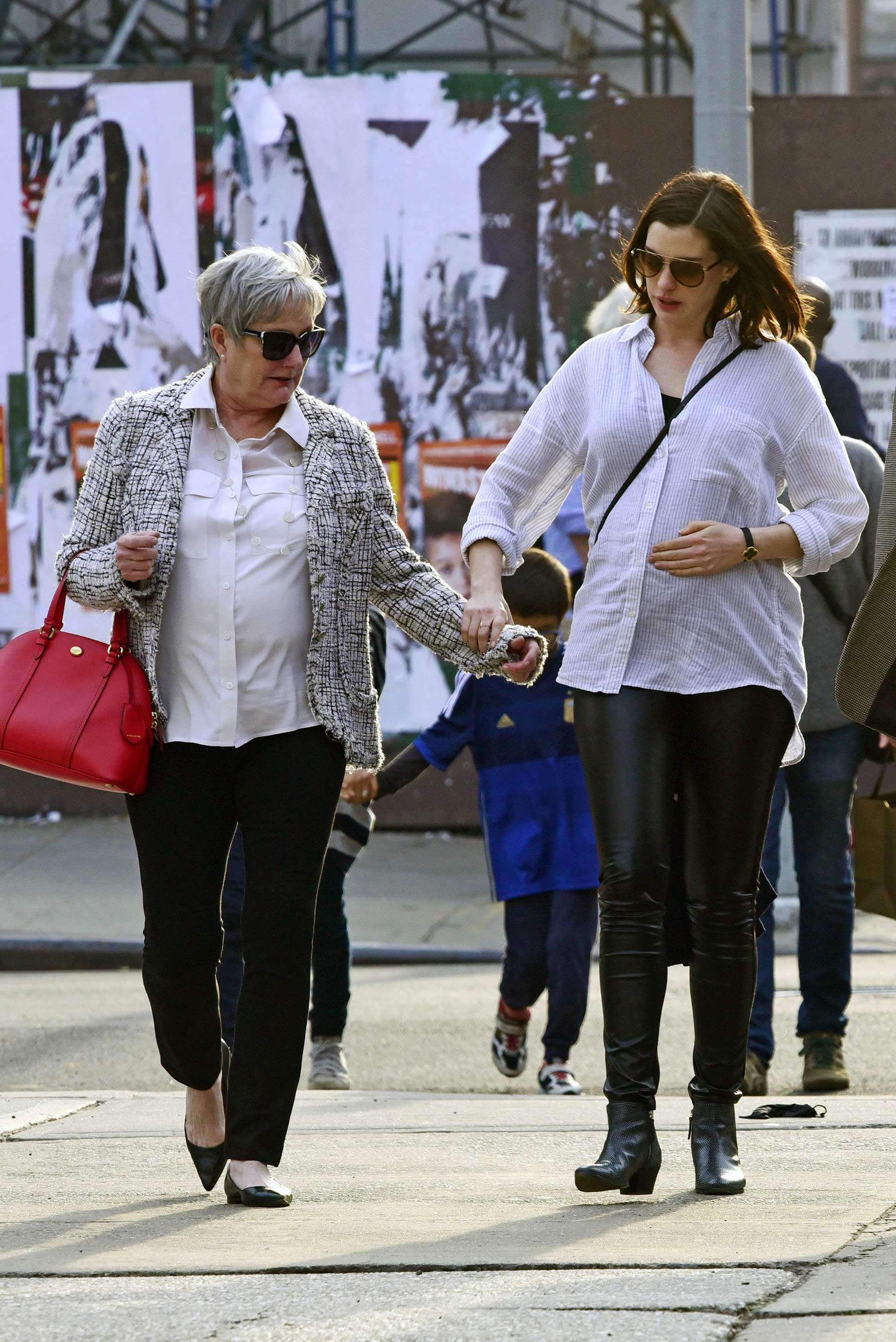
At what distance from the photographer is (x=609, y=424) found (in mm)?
3975

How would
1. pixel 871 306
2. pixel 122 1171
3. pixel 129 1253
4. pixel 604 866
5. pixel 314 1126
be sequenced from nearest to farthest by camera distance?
pixel 129 1253 → pixel 604 866 → pixel 122 1171 → pixel 314 1126 → pixel 871 306

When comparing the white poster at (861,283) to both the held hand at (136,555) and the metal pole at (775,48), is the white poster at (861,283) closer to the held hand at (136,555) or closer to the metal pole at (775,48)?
the metal pole at (775,48)

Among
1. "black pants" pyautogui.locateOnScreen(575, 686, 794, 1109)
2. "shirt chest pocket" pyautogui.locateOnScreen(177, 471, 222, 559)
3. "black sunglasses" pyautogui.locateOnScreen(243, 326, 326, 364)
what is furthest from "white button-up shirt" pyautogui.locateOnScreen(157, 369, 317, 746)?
"black pants" pyautogui.locateOnScreen(575, 686, 794, 1109)

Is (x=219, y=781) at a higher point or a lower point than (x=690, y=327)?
lower

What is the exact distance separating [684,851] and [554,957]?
199 cm

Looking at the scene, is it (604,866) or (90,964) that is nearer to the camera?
(604,866)

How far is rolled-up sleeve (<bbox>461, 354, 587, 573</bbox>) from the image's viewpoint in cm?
411

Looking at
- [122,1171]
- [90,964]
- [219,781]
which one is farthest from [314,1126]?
[90,964]

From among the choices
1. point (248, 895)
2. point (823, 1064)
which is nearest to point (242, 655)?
point (248, 895)

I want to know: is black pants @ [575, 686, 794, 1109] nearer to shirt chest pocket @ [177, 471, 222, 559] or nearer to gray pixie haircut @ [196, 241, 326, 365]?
shirt chest pocket @ [177, 471, 222, 559]

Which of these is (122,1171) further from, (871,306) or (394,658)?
(871,306)

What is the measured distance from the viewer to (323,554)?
12.9ft

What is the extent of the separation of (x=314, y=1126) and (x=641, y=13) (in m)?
14.3

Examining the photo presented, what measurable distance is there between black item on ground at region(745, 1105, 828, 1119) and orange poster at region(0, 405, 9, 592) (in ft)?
23.6
